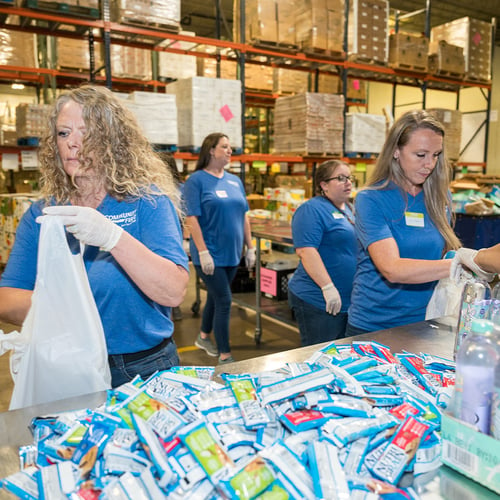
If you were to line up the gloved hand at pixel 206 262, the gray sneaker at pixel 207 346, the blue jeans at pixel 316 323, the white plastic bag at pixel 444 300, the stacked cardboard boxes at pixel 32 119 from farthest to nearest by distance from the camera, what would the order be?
the stacked cardboard boxes at pixel 32 119
the gray sneaker at pixel 207 346
the gloved hand at pixel 206 262
the blue jeans at pixel 316 323
the white plastic bag at pixel 444 300

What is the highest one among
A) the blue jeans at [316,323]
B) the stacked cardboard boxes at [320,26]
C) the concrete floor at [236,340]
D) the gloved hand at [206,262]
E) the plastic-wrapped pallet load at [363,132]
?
the stacked cardboard boxes at [320,26]

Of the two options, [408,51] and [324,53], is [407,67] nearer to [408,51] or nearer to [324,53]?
[408,51]

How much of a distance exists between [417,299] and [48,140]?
152cm

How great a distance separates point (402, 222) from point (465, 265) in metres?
0.36

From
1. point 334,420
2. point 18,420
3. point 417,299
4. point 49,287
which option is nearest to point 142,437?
point 334,420

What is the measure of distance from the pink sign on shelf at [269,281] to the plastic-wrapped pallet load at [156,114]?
5.18ft

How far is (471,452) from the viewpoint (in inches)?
33.0

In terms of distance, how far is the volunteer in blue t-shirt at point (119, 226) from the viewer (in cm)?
145

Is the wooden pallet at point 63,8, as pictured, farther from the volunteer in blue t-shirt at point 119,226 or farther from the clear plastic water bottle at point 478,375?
the clear plastic water bottle at point 478,375

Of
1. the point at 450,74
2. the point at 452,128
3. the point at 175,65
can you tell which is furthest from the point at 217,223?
the point at 450,74

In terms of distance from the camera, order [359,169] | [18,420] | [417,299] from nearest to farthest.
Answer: [18,420], [417,299], [359,169]

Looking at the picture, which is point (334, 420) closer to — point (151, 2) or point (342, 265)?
point (342, 265)

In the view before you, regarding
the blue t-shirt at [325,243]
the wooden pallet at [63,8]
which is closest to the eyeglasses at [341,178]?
the blue t-shirt at [325,243]

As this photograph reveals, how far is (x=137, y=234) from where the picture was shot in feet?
4.90
